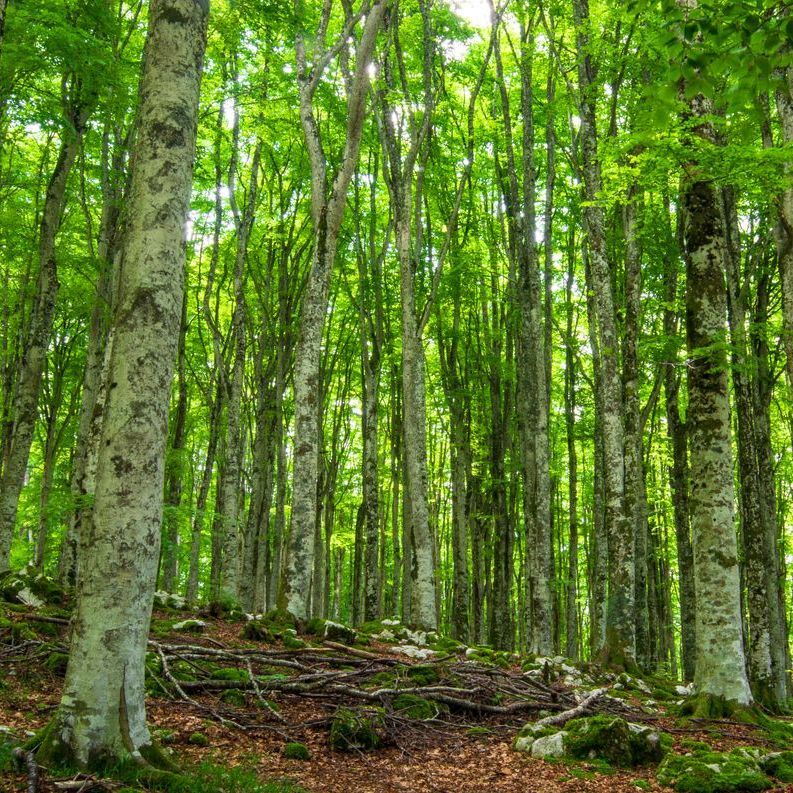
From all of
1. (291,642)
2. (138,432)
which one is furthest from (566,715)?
(138,432)

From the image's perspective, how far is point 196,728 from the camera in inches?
220

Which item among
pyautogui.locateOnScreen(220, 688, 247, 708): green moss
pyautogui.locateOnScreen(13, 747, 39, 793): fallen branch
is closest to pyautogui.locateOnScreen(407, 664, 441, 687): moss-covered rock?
pyautogui.locateOnScreen(220, 688, 247, 708): green moss

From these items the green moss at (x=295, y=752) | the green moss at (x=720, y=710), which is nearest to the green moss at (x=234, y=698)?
the green moss at (x=295, y=752)

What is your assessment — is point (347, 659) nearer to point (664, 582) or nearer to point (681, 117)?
point (681, 117)

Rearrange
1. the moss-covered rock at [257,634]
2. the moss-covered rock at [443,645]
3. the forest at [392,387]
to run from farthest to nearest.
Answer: the moss-covered rock at [443,645] < the moss-covered rock at [257,634] < the forest at [392,387]

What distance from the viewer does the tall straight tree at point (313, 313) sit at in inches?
405

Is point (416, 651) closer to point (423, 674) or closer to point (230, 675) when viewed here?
point (423, 674)

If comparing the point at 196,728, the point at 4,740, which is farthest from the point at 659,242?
the point at 4,740

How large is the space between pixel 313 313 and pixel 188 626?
5.06 metres

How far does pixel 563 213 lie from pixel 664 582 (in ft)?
49.6

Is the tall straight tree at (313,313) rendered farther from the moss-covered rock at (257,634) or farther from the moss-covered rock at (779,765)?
the moss-covered rock at (779,765)

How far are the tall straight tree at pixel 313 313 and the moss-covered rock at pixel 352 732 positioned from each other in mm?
4089

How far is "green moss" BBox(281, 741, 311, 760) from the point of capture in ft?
17.6

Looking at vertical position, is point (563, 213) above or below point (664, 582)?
above
